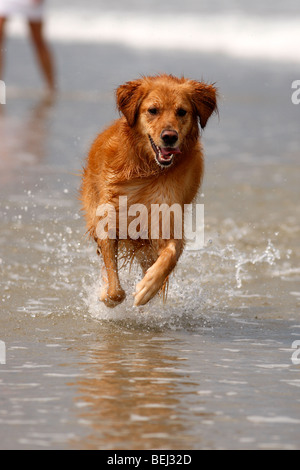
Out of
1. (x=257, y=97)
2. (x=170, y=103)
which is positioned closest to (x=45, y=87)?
(x=257, y=97)

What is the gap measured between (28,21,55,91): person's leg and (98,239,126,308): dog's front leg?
7744 mm

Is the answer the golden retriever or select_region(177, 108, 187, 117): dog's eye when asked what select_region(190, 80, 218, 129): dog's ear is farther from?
select_region(177, 108, 187, 117): dog's eye

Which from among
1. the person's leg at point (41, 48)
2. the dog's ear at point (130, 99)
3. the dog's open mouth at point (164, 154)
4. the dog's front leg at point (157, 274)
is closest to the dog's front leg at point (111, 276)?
the dog's front leg at point (157, 274)

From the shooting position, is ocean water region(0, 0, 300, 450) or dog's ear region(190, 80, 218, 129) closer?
ocean water region(0, 0, 300, 450)

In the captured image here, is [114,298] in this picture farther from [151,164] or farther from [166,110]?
[166,110]

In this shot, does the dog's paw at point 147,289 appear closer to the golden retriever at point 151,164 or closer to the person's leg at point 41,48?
the golden retriever at point 151,164

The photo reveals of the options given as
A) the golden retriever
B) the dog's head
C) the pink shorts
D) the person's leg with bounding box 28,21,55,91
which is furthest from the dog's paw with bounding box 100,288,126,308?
the person's leg with bounding box 28,21,55,91

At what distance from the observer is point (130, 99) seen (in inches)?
203

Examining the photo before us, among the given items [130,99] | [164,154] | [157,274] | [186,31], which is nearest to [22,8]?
[130,99]

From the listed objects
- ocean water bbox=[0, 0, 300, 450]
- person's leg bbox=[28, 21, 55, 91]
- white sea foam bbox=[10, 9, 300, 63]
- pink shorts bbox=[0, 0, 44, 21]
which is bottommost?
ocean water bbox=[0, 0, 300, 450]

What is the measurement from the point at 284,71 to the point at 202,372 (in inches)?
539

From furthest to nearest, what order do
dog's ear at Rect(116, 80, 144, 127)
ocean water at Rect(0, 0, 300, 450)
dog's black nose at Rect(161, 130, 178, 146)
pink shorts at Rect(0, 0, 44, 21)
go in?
pink shorts at Rect(0, 0, 44, 21) → dog's ear at Rect(116, 80, 144, 127) → dog's black nose at Rect(161, 130, 178, 146) → ocean water at Rect(0, 0, 300, 450)

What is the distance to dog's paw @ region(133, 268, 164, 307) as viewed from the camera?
4.96 metres
